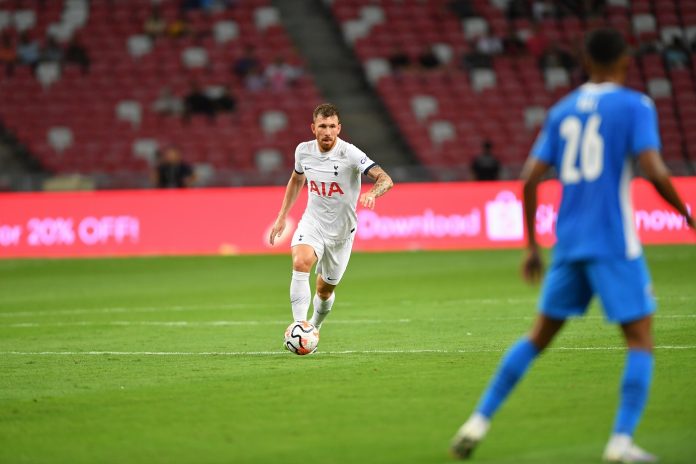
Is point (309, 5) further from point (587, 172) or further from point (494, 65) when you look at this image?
point (587, 172)

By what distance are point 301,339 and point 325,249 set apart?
1082 millimetres

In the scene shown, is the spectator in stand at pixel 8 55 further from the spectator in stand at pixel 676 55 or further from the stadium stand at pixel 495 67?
the spectator in stand at pixel 676 55

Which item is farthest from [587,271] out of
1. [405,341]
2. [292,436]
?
[405,341]

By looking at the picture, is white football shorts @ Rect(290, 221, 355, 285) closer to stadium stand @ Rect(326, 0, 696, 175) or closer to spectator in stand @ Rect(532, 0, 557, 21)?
stadium stand @ Rect(326, 0, 696, 175)

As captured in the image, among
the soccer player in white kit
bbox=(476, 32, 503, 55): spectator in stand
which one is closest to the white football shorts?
the soccer player in white kit

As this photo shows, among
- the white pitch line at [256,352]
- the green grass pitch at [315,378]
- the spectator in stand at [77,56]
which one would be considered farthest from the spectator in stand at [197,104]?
the white pitch line at [256,352]

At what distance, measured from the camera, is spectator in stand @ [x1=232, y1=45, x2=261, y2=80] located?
32.8 metres

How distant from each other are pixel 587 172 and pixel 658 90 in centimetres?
2751

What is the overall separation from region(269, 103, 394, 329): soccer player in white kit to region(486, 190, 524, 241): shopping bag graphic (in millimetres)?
13110

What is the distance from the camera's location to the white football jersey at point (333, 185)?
454 inches

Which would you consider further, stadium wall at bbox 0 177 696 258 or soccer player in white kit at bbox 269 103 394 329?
stadium wall at bbox 0 177 696 258

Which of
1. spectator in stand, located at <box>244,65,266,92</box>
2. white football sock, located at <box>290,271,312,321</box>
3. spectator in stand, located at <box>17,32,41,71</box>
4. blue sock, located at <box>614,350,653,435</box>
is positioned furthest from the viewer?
spectator in stand, located at <box>17,32,41,71</box>

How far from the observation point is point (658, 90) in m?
32.8

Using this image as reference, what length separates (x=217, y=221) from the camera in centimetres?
2512
